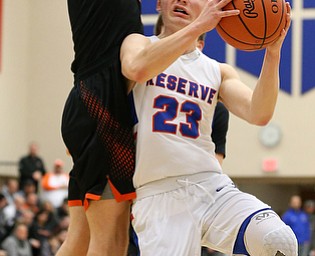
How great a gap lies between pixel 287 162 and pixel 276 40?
526 inches

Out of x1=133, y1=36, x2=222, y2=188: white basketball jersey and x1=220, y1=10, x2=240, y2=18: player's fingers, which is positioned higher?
x1=220, y1=10, x2=240, y2=18: player's fingers

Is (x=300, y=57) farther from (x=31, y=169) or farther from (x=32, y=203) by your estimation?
(x=32, y=203)

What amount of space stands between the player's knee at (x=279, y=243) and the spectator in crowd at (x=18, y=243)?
8562mm

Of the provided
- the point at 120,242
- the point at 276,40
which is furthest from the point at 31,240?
the point at 276,40

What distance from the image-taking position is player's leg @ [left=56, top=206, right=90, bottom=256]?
4.55 meters

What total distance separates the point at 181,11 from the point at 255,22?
2.04 feet

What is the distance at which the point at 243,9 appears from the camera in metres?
3.82

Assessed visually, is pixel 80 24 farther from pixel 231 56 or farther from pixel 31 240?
pixel 231 56

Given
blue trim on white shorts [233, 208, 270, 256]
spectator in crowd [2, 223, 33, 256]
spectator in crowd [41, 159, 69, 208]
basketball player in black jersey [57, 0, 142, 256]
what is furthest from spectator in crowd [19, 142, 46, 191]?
blue trim on white shorts [233, 208, 270, 256]

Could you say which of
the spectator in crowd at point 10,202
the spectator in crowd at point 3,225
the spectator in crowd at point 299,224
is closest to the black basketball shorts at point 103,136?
the spectator in crowd at point 3,225

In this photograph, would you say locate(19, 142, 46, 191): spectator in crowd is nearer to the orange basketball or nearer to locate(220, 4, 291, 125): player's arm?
locate(220, 4, 291, 125): player's arm

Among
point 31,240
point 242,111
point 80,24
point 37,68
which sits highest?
point 80,24

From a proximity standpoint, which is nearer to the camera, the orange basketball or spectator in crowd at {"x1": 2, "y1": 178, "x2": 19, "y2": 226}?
the orange basketball

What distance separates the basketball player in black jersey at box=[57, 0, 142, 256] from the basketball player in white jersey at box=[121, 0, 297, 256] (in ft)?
0.32
